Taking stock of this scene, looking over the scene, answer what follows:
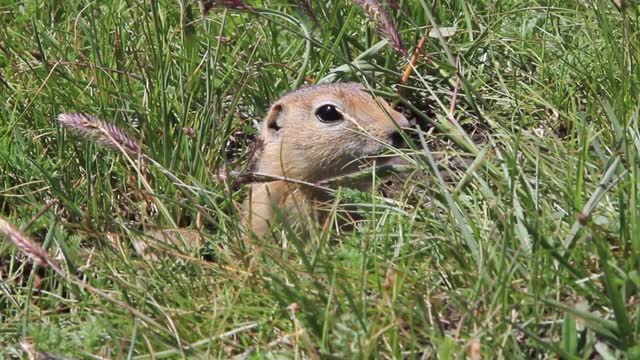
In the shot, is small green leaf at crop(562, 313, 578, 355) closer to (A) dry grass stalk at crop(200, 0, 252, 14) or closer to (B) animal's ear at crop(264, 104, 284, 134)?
(A) dry grass stalk at crop(200, 0, 252, 14)

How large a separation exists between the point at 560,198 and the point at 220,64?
2.27m

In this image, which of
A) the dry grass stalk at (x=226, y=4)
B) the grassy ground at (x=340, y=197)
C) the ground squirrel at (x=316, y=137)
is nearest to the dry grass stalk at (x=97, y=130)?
the grassy ground at (x=340, y=197)

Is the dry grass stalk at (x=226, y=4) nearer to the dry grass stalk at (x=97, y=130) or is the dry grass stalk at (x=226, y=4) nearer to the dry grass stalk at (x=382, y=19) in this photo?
the dry grass stalk at (x=382, y=19)

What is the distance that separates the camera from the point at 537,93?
15.7 feet

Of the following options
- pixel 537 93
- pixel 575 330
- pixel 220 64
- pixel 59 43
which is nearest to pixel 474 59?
pixel 537 93

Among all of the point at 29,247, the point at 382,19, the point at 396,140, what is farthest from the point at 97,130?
the point at 396,140

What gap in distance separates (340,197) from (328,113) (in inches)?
45.0

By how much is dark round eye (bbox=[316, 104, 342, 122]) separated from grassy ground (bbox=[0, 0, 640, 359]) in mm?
247

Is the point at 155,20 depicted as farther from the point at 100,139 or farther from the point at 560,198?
the point at 560,198

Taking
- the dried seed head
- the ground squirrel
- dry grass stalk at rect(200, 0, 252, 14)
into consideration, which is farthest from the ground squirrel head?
the dried seed head

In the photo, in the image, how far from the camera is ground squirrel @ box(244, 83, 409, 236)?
507cm

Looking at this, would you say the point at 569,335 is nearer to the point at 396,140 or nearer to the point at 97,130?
the point at 97,130

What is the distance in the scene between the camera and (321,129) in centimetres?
531

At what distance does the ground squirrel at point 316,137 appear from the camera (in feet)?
16.6
